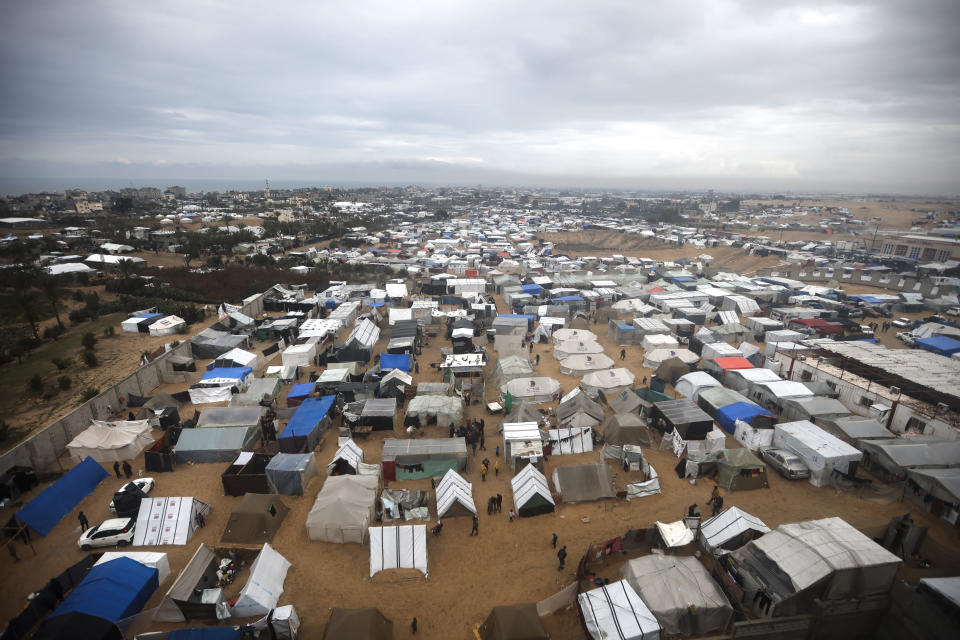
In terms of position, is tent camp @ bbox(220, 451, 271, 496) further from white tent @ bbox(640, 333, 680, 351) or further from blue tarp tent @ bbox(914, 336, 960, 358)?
blue tarp tent @ bbox(914, 336, 960, 358)

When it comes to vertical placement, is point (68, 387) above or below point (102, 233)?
below

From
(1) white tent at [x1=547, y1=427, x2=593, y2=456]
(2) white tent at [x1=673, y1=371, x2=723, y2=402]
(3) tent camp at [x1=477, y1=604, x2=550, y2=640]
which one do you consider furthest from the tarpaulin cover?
(2) white tent at [x1=673, y1=371, x2=723, y2=402]

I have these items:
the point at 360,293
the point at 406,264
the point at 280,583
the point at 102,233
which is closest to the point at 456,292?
the point at 360,293

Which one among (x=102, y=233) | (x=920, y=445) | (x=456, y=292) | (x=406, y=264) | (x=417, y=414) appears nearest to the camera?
(x=920, y=445)

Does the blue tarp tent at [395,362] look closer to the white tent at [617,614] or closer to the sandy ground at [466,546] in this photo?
the sandy ground at [466,546]

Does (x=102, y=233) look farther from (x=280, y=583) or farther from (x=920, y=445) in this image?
(x=920, y=445)

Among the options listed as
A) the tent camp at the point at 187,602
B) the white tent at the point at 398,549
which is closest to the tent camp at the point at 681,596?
the white tent at the point at 398,549

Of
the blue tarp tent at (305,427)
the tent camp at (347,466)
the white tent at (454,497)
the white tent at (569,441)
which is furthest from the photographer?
the white tent at (569,441)
